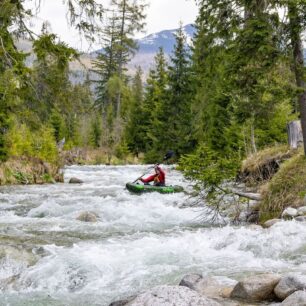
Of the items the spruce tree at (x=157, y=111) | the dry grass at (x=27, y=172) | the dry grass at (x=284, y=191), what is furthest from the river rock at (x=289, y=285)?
the spruce tree at (x=157, y=111)

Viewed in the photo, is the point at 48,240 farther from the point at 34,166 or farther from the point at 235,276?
the point at 34,166

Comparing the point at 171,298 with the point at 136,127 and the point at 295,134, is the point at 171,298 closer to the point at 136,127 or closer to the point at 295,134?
the point at 295,134

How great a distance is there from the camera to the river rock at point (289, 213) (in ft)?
30.5

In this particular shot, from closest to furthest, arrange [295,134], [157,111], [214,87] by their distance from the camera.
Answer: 1. [295,134]
2. [214,87]
3. [157,111]

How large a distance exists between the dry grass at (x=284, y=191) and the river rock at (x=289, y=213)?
50cm

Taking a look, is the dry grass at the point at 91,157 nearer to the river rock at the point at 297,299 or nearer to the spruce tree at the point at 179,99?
the spruce tree at the point at 179,99

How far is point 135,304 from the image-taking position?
457 centimetres

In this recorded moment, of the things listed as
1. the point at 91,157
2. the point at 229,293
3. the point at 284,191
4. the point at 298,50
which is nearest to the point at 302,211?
the point at 284,191

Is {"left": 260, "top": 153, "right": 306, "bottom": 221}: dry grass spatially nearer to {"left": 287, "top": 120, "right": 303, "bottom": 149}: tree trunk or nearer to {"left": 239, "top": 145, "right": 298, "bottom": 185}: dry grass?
{"left": 239, "top": 145, "right": 298, "bottom": 185}: dry grass

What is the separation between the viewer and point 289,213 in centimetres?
934

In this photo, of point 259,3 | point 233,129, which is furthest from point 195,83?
point 259,3

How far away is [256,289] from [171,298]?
47.8 inches

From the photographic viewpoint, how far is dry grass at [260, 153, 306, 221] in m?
10.1

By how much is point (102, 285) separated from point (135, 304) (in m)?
2.05
